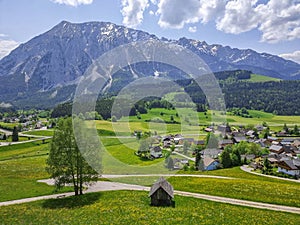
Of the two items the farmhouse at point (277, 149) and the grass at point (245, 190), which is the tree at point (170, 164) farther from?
the farmhouse at point (277, 149)

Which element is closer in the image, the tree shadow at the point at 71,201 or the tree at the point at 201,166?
the tree shadow at the point at 71,201

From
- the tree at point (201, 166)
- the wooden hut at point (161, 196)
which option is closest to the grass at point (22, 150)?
the tree at point (201, 166)

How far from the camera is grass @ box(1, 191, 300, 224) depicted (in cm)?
2491

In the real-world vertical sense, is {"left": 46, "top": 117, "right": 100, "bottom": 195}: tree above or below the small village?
above

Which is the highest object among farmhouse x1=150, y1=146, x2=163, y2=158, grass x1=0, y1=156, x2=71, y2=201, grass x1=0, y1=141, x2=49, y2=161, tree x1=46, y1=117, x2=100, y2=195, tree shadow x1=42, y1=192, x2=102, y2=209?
tree x1=46, y1=117, x2=100, y2=195

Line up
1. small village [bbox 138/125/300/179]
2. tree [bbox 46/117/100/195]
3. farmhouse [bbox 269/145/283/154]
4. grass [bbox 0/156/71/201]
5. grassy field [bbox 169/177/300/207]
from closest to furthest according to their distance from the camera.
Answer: tree [bbox 46/117/100/195], grassy field [bbox 169/177/300/207], grass [bbox 0/156/71/201], small village [bbox 138/125/300/179], farmhouse [bbox 269/145/283/154]

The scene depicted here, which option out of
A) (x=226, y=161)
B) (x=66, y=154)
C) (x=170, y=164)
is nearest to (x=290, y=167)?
(x=226, y=161)

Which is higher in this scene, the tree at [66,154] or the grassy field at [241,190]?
the tree at [66,154]

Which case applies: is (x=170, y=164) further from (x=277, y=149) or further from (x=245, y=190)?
(x=277, y=149)

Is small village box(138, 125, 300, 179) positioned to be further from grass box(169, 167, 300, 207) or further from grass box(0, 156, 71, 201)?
grass box(0, 156, 71, 201)

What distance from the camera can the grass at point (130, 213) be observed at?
981 inches

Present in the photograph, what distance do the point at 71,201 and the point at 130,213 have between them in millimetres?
9194

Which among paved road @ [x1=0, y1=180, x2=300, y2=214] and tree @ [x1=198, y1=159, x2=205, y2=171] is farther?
tree @ [x1=198, y1=159, x2=205, y2=171]

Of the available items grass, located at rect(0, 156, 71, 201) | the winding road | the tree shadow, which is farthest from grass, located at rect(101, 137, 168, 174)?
the tree shadow
